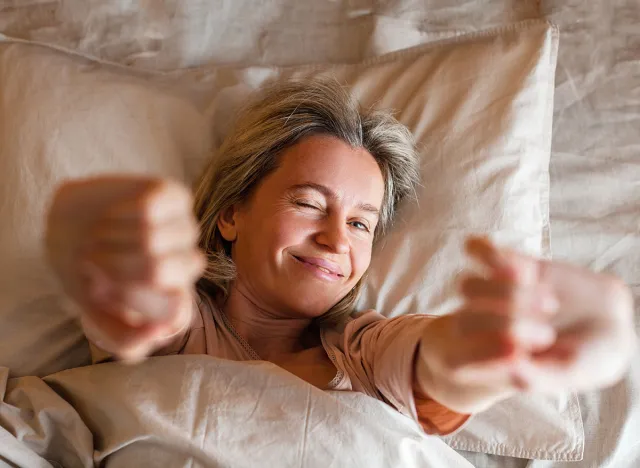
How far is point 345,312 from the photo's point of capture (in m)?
1.09

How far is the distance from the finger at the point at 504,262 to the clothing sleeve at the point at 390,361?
243mm

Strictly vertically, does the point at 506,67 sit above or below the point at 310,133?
above

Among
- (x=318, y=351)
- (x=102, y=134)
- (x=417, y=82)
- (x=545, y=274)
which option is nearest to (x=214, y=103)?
(x=102, y=134)

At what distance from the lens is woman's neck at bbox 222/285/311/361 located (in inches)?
41.9

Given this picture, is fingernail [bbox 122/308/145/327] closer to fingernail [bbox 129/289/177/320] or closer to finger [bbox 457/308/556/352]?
fingernail [bbox 129/289/177/320]

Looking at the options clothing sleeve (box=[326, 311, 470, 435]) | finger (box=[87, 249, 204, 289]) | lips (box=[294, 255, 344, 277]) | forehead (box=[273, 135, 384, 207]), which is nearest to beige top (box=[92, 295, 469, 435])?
clothing sleeve (box=[326, 311, 470, 435])

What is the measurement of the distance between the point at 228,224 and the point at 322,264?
0.22m

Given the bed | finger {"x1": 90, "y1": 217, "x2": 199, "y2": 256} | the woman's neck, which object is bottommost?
the woman's neck

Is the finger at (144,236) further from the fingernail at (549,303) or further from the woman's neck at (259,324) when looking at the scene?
the woman's neck at (259,324)

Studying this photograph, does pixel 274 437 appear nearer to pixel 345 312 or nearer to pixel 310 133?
pixel 345 312

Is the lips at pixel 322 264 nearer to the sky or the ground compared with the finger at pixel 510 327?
nearer to the ground

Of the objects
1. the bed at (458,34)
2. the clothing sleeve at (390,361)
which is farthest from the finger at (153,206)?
the bed at (458,34)

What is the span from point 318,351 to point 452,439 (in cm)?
27

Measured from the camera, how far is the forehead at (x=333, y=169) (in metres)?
1.00
